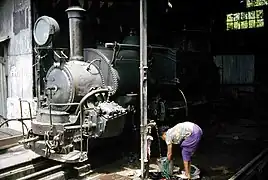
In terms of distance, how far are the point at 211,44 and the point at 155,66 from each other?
8.13 m

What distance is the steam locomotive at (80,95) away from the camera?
17.9 ft

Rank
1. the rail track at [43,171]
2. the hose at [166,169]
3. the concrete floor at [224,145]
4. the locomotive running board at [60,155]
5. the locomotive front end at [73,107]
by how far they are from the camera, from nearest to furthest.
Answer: the rail track at [43,171] → the locomotive running board at [60,155] → the locomotive front end at [73,107] → the hose at [166,169] → the concrete floor at [224,145]

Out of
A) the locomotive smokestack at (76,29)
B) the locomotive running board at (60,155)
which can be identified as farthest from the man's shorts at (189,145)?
the locomotive smokestack at (76,29)

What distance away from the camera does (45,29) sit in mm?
6039

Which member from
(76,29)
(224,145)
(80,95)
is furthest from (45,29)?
(224,145)

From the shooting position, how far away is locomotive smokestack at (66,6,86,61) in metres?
6.25

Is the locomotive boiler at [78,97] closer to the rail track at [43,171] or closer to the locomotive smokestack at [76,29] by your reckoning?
the locomotive smokestack at [76,29]

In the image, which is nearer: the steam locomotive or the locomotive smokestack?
the steam locomotive

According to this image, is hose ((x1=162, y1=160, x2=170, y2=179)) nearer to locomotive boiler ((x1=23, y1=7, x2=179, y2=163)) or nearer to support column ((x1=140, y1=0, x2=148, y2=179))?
support column ((x1=140, y1=0, x2=148, y2=179))

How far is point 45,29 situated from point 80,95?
145 cm

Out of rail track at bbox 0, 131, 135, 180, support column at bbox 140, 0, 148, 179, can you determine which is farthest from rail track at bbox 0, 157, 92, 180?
support column at bbox 140, 0, 148, 179

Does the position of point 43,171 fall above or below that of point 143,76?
below

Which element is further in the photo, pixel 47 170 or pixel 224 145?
pixel 224 145

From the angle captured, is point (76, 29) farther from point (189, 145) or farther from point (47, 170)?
point (189, 145)
